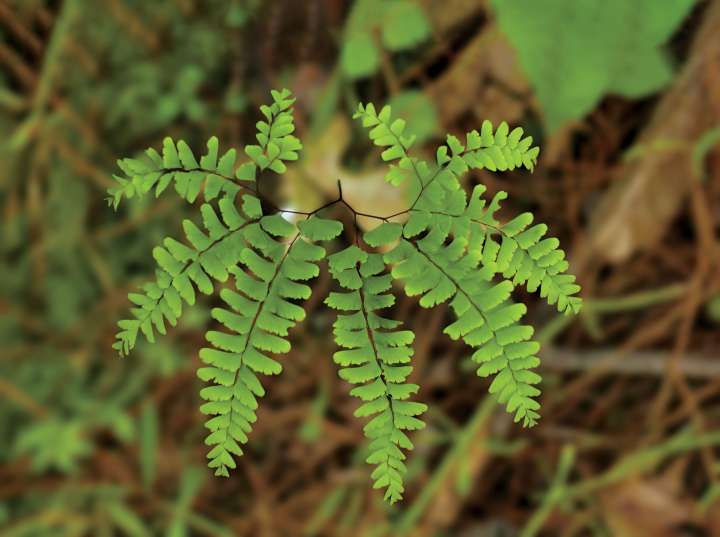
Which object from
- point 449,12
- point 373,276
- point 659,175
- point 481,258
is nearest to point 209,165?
point 373,276

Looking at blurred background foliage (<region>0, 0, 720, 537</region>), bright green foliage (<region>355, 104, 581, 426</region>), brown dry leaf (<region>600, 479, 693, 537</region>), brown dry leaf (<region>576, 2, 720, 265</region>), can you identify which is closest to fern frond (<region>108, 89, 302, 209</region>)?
bright green foliage (<region>355, 104, 581, 426</region>)

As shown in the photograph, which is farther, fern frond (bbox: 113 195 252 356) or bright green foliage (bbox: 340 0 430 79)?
bright green foliage (bbox: 340 0 430 79)

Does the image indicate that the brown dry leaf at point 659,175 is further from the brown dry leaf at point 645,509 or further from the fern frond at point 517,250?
the fern frond at point 517,250

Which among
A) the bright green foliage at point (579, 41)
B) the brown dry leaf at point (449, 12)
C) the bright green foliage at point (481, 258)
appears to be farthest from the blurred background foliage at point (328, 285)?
the bright green foliage at point (481, 258)

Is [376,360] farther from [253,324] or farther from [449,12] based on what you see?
[449,12]

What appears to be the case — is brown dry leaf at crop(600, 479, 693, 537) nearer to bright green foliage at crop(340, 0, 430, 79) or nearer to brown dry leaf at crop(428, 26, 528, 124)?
brown dry leaf at crop(428, 26, 528, 124)
